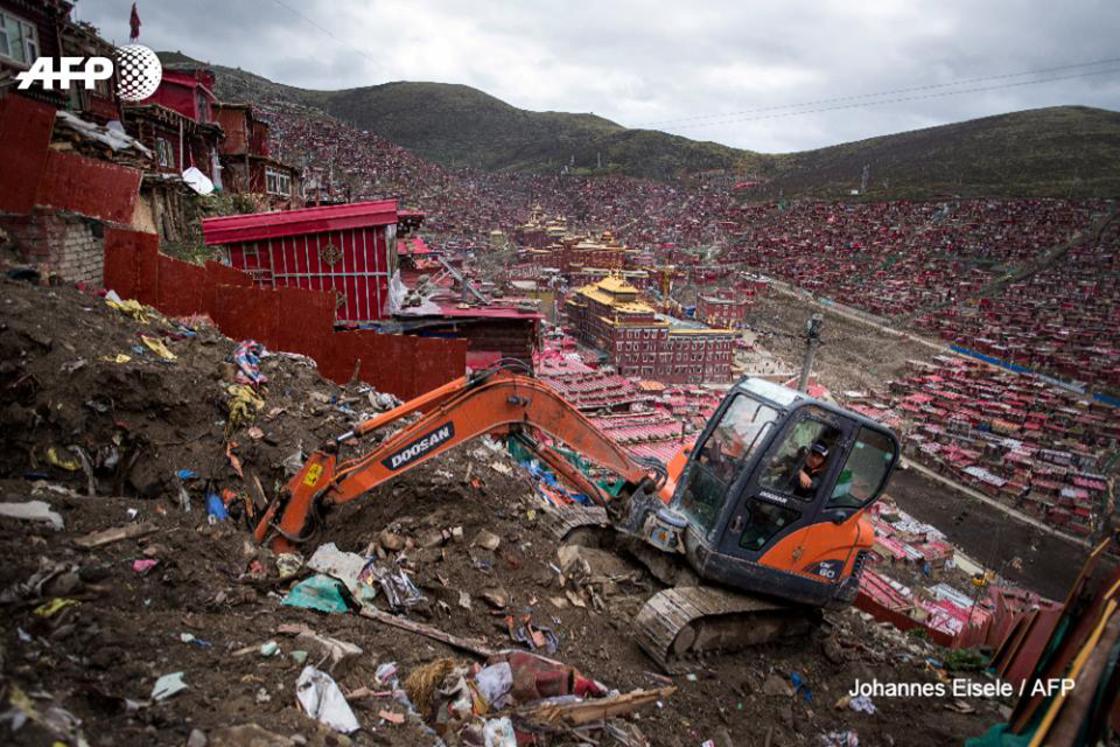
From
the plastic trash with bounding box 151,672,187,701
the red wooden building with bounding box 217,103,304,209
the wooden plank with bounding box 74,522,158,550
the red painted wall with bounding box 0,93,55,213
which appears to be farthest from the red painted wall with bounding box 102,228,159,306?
the red wooden building with bounding box 217,103,304,209

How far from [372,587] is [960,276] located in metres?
59.4

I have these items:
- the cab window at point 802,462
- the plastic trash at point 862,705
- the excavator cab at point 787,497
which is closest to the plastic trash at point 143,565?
the excavator cab at point 787,497

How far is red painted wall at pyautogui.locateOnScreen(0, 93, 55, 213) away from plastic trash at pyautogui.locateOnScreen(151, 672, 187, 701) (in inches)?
250

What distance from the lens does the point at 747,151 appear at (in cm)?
12612

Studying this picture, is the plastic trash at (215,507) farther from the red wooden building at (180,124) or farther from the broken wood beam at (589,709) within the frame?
the red wooden building at (180,124)

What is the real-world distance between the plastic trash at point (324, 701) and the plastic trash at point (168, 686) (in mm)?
495

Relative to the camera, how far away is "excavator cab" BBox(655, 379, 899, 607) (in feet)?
15.2

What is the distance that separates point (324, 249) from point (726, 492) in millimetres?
8282

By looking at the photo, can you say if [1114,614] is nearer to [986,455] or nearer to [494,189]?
[986,455]

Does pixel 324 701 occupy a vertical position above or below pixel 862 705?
above

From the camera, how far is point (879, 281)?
52.5 m

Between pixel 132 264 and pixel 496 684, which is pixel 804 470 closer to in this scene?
pixel 496 684

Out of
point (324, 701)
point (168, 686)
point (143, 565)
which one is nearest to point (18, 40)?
point (143, 565)

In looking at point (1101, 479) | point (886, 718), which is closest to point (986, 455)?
point (1101, 479)
